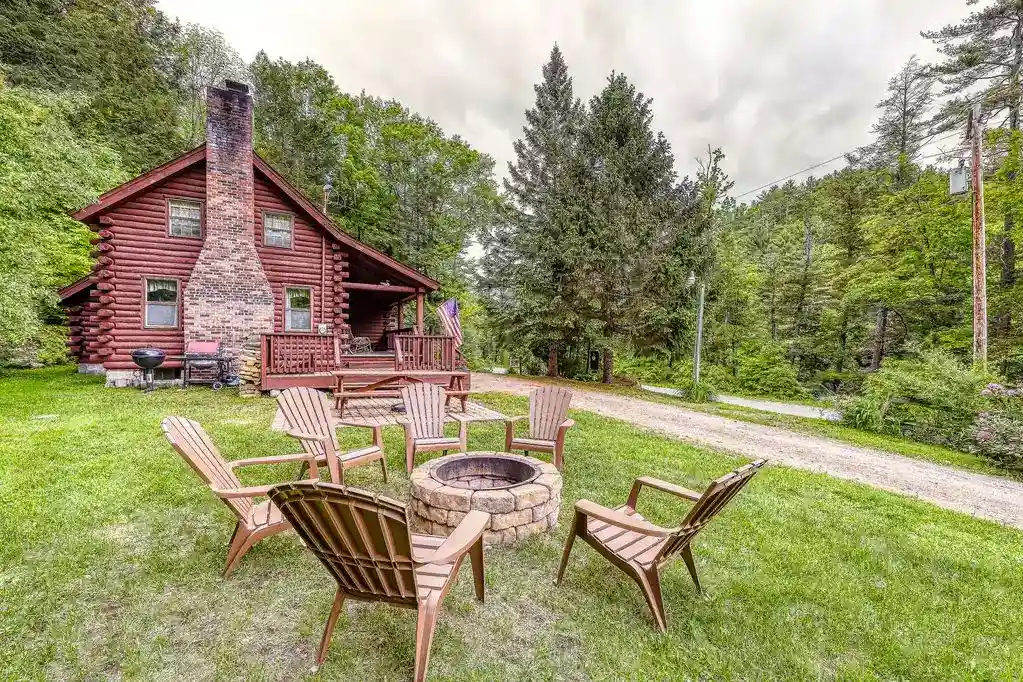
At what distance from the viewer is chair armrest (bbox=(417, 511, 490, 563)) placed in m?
2.14

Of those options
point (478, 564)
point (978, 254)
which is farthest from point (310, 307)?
point (978, 254)

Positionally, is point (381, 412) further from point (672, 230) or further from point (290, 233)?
point (672, 230)

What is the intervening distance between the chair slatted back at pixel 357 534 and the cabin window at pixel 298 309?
37.4 feet

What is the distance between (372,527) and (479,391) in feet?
29.8

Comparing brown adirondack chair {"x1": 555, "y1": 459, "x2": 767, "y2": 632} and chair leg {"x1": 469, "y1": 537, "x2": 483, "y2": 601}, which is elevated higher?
brown adirondack chair {"x1": 555, "y1": 459, "x2": 767, "y2": 632}

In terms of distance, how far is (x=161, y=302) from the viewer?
432 inches

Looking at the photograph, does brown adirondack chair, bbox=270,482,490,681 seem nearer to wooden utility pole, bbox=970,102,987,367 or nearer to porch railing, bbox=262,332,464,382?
porch railing, bbox=262,332,464,382

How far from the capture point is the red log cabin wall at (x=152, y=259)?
10.4m

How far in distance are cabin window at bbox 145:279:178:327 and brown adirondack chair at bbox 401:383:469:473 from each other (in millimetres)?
9204

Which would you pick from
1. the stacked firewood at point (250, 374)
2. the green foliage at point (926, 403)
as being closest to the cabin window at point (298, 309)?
the stacked firewood at point (250, 374)

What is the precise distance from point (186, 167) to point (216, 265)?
2484 millimetres

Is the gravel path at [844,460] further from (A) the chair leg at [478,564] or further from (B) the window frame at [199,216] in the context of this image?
(B) the window frame at [199,216]

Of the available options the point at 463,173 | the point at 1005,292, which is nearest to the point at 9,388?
the point at 463,173

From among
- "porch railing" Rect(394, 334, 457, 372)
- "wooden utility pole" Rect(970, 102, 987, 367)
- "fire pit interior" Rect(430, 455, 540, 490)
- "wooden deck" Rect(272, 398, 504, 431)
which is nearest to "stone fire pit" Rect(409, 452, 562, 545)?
"fire pit interior" Rect(430, 455, 540, 490)
